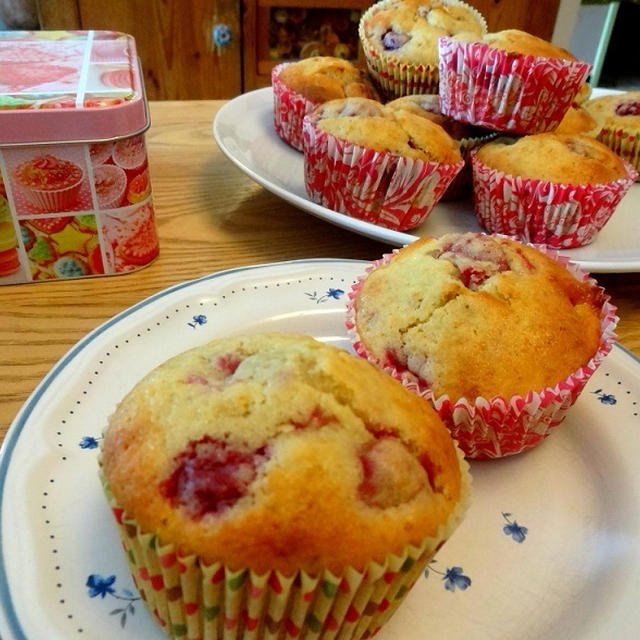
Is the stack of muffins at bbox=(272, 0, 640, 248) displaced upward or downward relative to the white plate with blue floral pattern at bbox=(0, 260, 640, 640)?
upward

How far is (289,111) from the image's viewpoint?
1835 mm

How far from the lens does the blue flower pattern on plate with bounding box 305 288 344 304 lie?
1.24 metres

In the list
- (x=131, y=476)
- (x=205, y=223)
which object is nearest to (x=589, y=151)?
(x=205, y=223)

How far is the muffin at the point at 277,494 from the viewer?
2.00 ft

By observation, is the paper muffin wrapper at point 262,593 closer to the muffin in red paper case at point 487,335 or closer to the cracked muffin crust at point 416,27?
the muffin in red paper case at point 487,335

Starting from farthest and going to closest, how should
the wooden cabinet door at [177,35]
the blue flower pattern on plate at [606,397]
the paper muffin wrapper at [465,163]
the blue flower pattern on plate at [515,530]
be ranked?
1. the wooden cabinet door at [177,35]
2. the paper muffin wrapper at [465,163]
3. the blue flower pattern on plate at [606,397]
4. the blue flower pattern on plate at [515,530]

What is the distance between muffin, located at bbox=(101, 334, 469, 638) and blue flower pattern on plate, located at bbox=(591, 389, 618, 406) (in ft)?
1.44

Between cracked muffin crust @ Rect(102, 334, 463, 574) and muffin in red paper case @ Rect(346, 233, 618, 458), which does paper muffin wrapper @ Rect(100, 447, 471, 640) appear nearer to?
cracked muffin crust @ Rect(102, 334, 463, 574)

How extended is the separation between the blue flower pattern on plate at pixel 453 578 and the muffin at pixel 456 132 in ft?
3.49

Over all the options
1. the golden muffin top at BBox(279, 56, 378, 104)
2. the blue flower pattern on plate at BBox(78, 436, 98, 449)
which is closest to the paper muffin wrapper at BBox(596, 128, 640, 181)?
the golden muffin top at BBox(279, 56, 378, 104)

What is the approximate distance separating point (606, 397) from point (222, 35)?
9.04ft

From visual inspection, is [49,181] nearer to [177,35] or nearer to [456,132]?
[456,132]

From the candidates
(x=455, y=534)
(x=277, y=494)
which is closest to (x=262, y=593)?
(x=277, y=494)

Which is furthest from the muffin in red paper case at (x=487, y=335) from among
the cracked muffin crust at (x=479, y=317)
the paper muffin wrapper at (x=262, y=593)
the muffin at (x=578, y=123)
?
the muffin at (x=578, y=123)
